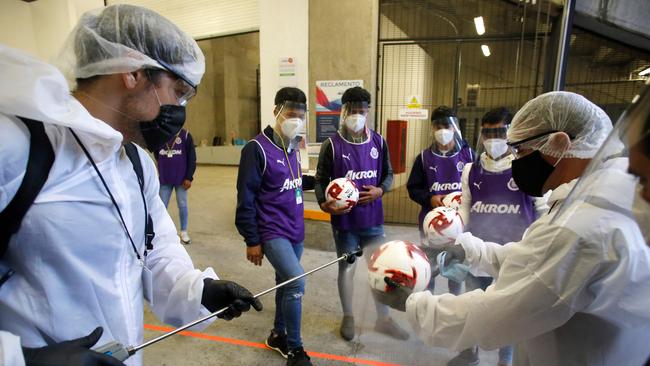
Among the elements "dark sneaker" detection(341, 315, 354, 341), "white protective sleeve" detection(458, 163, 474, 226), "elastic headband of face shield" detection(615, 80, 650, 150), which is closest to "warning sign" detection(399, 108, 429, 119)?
"white protective sleeve" detection(458, 163, 474, 226)

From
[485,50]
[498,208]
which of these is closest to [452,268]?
[498,208]

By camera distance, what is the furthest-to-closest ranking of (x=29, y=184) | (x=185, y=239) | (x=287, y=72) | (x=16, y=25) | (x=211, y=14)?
(x=16, y=25)
(x=211, y=14)
(x=287, y=72)
(x=185, y=239)
(x=29, y=184)

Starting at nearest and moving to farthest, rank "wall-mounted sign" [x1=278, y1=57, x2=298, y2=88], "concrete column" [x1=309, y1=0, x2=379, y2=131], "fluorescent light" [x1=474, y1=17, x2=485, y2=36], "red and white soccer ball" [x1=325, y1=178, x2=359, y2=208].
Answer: "red and white soccer ball" [x1=325, y1=178, x2=359, y2=208], "concrete column" [x1=309, y1=0, x2=379, y2=131], "wall-mounted sign" [x1=278, y1=57, x2=298, y2=88], "fluorescent light" [x1=474, y1=17, x2=485, y2=36]

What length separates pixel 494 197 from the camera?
2.09 m

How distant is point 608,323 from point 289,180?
1.77m

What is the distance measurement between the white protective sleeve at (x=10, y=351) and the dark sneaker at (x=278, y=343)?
6.17ft

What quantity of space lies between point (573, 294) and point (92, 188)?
120 cm

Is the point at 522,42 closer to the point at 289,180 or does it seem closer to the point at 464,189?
the point at 464,189

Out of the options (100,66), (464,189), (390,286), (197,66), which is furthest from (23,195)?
(464,189)

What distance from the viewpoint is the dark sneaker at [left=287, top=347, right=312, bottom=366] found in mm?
2160

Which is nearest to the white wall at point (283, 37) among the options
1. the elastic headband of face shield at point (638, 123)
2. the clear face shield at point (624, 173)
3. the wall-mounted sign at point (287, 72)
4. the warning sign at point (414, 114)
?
the wall-mounted sign at point (287, 72)

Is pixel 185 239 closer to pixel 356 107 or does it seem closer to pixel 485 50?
pixel 356 107

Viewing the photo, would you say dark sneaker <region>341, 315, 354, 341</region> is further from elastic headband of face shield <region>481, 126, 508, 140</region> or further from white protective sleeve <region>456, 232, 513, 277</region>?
elastic headband of face shield <region>481, 126, 508, 140</region>

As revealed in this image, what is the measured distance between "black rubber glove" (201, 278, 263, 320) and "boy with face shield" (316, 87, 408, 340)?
1.19 metres
